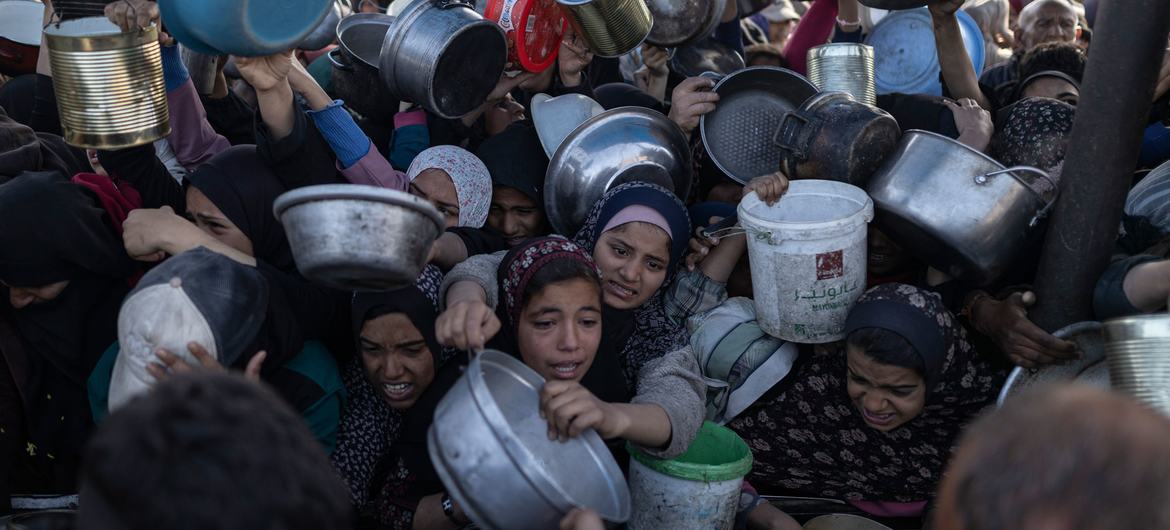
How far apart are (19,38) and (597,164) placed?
2.85 meters

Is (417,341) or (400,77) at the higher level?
(400,77)

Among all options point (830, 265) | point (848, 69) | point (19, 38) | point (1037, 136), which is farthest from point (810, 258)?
point (19, 38)

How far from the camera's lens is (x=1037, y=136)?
339 cm

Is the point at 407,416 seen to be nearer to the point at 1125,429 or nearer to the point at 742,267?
the point at 742,267

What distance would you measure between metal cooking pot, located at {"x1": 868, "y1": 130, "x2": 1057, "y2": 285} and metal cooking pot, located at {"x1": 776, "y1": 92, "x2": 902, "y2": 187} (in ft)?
0.32

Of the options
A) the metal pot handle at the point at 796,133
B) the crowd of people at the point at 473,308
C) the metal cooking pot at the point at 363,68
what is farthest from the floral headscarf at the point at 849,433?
the metal cooking pot at the point at 363,68

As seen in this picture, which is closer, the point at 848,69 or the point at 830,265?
the point at 830,265

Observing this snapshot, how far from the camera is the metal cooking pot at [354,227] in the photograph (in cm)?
224

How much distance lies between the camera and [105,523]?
4.69 feet

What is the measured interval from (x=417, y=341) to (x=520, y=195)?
1.23 metres

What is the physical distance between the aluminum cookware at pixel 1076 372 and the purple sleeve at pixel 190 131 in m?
2.90

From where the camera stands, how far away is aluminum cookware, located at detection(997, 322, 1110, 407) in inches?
118

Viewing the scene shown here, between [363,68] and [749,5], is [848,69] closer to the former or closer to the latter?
[749,5]

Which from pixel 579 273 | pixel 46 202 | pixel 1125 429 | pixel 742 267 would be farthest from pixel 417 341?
pixel 1125 429
